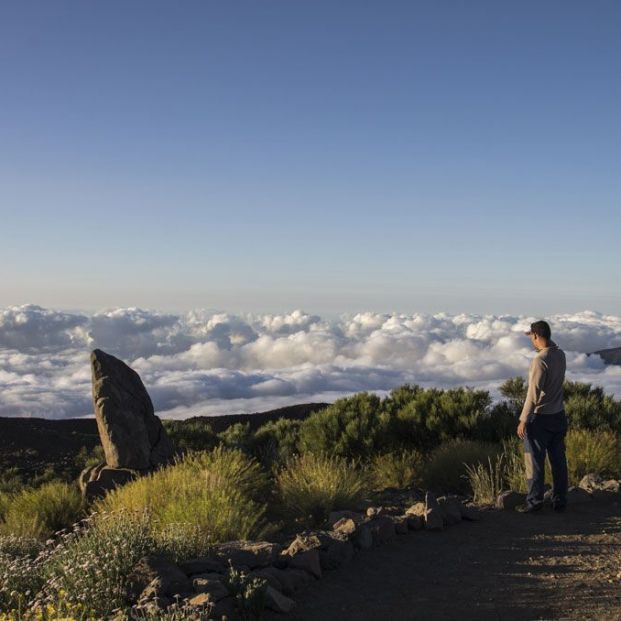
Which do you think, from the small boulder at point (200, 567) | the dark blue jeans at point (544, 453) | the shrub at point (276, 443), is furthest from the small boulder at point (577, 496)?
the shrub at point (276, 443)

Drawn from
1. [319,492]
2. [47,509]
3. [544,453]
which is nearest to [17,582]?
[319,492]

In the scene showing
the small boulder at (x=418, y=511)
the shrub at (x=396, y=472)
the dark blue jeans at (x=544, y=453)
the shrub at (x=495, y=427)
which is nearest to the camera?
the small boulder at (x=418, y=511)

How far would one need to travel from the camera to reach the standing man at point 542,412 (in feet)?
32.7

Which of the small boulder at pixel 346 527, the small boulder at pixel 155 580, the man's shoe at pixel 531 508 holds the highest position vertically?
the small boulder at pixel 155 580

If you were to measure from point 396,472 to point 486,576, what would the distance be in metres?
6.36

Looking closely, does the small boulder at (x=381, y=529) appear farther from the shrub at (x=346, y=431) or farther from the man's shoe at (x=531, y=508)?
the shrub at (x=346, y=431)

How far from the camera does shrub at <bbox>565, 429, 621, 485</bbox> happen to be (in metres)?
12.8

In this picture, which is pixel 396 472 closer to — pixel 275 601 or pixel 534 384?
pixel 534 384

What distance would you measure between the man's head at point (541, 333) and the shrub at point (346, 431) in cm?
612

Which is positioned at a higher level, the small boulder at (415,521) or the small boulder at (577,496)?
the small boulder at (415,521)

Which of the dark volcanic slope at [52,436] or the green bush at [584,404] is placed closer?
the green bush at [584,404]

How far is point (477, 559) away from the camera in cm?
827

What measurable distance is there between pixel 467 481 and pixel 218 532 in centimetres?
553

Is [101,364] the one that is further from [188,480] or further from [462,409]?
[462,409]
